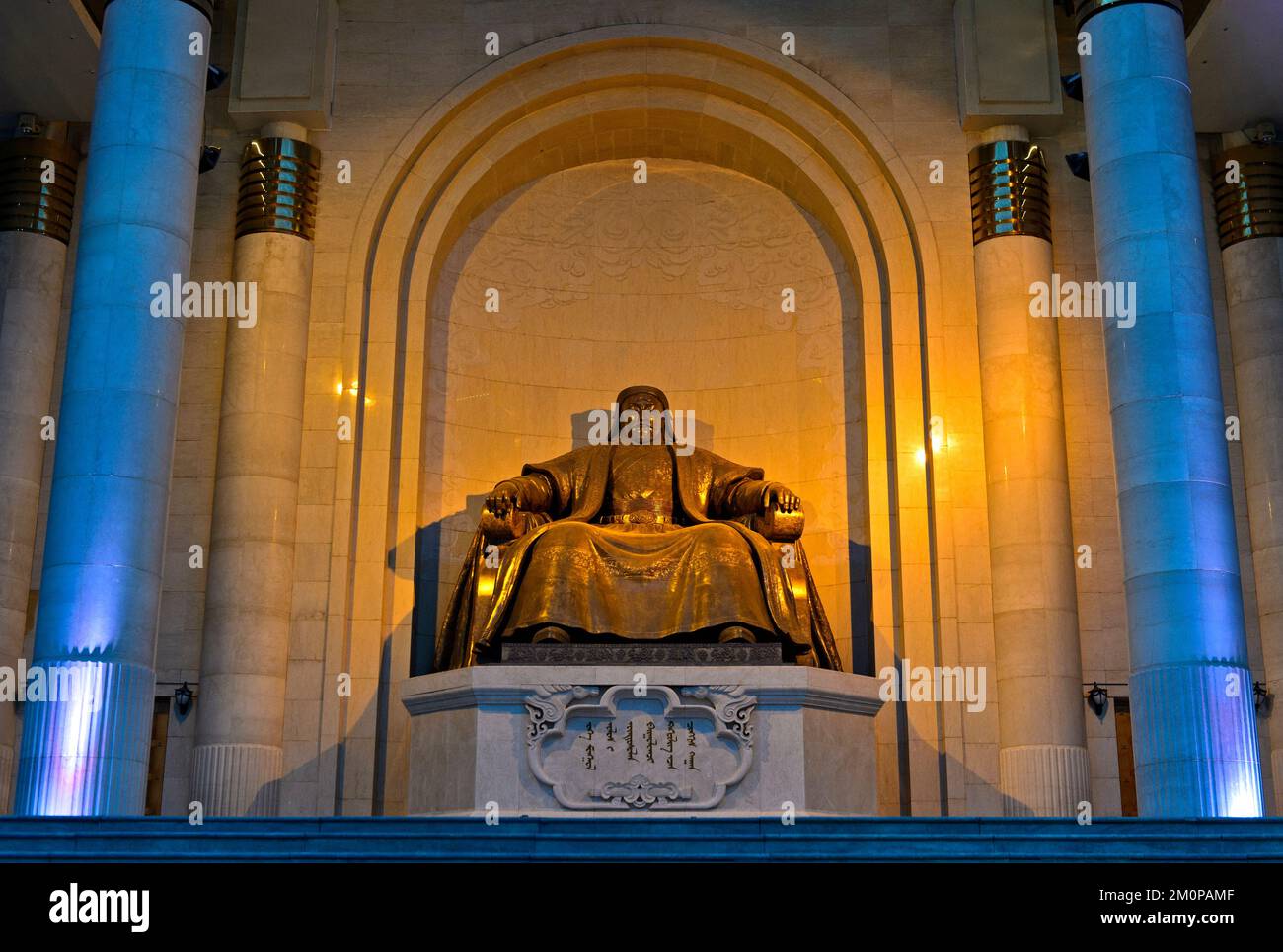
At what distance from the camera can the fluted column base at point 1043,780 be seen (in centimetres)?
1170

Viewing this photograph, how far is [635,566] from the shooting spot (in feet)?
38.1

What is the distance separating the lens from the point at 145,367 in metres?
9.92

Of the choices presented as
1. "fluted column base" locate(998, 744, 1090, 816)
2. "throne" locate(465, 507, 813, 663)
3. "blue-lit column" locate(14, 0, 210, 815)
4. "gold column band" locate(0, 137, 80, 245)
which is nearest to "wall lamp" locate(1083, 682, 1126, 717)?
"fluted column base" locate(998, 744, 1090, 816)

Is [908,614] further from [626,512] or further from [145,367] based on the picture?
[145,367]

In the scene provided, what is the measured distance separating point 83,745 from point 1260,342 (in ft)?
32.2

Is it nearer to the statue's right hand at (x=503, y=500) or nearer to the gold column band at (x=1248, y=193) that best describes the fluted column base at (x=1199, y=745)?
the statue's right hand at (x=503, y=500)

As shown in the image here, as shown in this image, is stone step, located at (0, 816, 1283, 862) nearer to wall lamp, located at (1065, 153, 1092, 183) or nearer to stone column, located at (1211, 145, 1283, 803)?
stone column, located at (1211, 145, 1283, 803)

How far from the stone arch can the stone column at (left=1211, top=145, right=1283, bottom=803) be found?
2.62 m

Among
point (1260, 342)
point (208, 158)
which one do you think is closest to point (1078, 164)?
point (1260, 342)

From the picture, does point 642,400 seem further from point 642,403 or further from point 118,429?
point 118,429

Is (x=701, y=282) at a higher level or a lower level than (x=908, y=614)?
higher

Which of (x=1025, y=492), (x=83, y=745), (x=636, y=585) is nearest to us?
(x=83, y=745)

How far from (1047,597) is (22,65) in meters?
9.53

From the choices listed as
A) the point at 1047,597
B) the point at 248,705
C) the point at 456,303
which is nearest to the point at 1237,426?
the point at 1047,597
